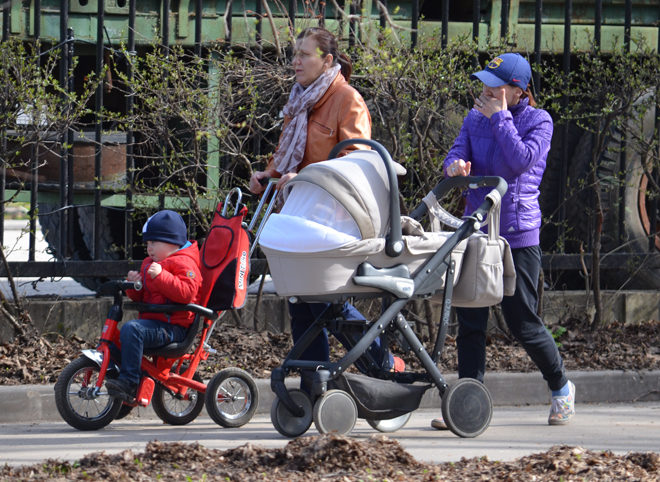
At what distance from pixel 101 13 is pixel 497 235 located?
357cm

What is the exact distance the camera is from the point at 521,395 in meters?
5.71

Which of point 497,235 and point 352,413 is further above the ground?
point 497,235

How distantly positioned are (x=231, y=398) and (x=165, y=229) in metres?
0.98

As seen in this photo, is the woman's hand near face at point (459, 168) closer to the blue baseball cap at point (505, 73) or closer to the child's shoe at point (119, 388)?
the blue baseball cap at point (505, 73)

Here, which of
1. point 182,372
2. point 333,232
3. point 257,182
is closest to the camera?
point 333,232

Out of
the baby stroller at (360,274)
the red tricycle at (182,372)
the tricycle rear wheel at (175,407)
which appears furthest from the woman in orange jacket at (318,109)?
the tricycle rear wheel at (175,407)

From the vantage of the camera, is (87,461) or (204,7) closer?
(87,461)

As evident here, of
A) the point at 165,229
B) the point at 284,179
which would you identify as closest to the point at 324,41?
the point at 284,179

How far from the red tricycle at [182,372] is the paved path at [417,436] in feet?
0.33

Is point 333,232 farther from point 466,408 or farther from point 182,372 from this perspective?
point 182,372

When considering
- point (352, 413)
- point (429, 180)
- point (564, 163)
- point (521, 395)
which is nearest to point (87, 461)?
point (352, 413)

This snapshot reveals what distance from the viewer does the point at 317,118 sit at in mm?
4738

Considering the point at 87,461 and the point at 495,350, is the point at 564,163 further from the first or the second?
the point at 87,461

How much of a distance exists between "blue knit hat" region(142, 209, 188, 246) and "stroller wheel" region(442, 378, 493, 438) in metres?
1.66
